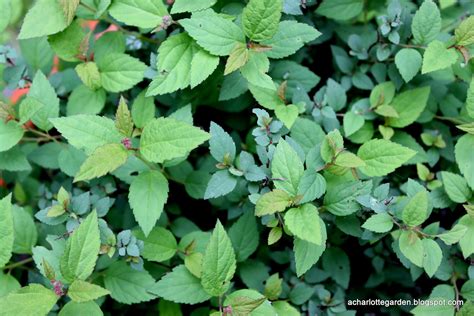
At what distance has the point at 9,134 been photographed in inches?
56.2

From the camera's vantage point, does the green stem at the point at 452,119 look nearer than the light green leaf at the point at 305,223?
No

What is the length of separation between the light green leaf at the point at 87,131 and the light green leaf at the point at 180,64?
13 centimetres

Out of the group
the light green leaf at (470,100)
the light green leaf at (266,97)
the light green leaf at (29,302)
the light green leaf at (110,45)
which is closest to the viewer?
the light green leaf at (29,302)

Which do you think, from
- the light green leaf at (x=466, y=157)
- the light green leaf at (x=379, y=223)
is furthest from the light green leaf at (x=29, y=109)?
the light green leaf at (x=466, y=157)

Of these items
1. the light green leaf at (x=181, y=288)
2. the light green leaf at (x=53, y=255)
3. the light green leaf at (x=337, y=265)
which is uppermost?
the light green leaf at (x=53, y=255)

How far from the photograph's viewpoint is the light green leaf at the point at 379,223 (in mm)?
1237

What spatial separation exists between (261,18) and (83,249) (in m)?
0.66

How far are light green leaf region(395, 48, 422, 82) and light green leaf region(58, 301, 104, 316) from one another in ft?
3.15

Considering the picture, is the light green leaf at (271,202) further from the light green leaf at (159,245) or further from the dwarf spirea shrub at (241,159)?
the light green leaf at (159,245)

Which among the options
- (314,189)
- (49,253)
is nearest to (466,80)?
(314,189)

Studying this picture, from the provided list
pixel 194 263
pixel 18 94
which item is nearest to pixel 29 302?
pixel 194 263

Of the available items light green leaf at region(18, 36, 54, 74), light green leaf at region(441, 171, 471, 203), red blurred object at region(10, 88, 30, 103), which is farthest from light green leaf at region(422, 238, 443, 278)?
red blurred object at region(10, 88, 30, 103)

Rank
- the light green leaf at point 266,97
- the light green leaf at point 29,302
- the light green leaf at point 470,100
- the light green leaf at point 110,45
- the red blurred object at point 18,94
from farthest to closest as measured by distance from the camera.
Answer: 1. the red blurred object at point 18,94
2. the light green leaf at point 110,45
3. the light green leaf at point 266,97
4. the light green leaf at point 470,100
5. the light green leaf at point 29,302

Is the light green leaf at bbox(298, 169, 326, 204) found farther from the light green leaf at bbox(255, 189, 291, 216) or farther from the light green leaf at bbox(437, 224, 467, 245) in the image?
the light green leaf at bbox(437, 224, 467, 245)
